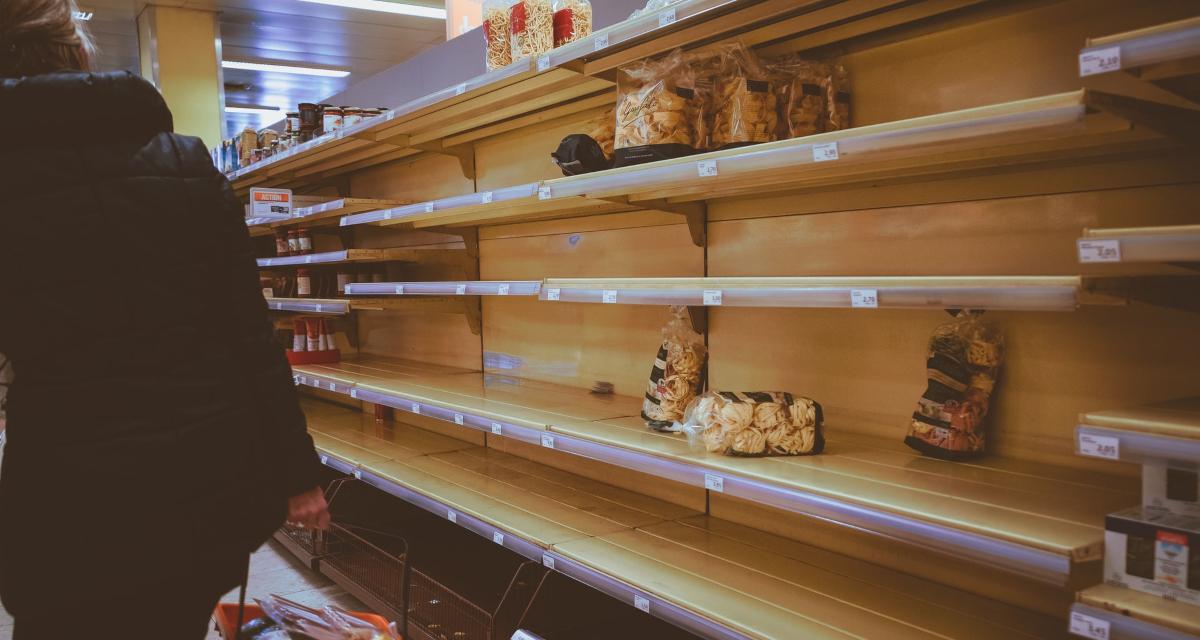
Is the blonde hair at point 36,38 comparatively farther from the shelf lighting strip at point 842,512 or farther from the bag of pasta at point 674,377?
the bag of pasta at point 674,377

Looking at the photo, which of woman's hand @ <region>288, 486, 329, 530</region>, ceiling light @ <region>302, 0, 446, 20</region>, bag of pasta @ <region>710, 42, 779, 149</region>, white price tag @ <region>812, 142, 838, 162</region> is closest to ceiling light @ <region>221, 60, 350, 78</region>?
ceiling light @ <region>302, 0, 446, 20</region>

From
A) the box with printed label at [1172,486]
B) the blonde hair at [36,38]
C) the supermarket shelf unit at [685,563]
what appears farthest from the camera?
the supermarket shelf unit at [685,563]

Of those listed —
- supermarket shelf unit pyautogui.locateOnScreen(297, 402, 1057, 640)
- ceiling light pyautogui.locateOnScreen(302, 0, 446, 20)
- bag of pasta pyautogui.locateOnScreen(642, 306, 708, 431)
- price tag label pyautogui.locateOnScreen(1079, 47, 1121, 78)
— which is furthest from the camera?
ceiling light pyautogui.locateOnScreen(302, 0, 446, 20)

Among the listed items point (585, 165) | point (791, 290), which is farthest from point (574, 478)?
point (791, 290)

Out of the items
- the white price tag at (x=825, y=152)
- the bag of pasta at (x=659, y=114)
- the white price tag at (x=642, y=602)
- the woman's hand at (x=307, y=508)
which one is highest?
the bag of pasta at (x=659, y=114)

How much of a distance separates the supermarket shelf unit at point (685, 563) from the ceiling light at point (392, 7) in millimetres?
4840

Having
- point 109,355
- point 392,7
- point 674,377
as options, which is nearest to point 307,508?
point 109,355

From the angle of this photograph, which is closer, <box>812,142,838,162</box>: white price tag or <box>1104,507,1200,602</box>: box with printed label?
<box>1104,507,1200,602</box>: box with printed label

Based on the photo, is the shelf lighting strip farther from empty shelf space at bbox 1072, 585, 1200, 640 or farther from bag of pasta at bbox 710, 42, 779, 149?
bag of pasta at bbox 710, 42, 779, 149

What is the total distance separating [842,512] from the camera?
1660 millimetres

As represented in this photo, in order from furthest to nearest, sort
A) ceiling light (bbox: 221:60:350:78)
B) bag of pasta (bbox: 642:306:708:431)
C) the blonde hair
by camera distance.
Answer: ceiling light (bbox: 221:60:350:78), bag of pasta (bbox: 642:306:708:431), the blonde hair

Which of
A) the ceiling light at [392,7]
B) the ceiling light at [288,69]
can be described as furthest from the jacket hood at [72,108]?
the ceiling light at [288,69]

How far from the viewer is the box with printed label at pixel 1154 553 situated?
1249 mm

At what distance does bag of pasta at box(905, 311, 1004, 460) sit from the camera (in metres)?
1.86
